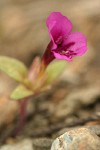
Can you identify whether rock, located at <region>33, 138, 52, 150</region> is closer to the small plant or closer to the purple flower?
the small plant

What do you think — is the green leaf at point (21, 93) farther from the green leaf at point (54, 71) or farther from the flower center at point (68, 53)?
the flower center at point (68, 53)

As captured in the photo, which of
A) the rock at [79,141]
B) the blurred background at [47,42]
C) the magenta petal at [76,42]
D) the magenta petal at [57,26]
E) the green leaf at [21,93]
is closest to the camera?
the rock at [79,141]

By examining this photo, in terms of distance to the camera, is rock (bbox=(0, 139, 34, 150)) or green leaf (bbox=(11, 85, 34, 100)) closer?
rock (bbox=(0, 139, 34, 150))

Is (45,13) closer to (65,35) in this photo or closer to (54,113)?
(54,113)

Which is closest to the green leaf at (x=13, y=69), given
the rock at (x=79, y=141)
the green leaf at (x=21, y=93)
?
the green leaf at (x=21, y=93)

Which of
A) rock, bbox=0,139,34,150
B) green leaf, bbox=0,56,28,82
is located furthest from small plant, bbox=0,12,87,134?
rock, bbox=0,139,34,150

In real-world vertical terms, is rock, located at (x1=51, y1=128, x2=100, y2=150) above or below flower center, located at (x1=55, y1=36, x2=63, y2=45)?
below
